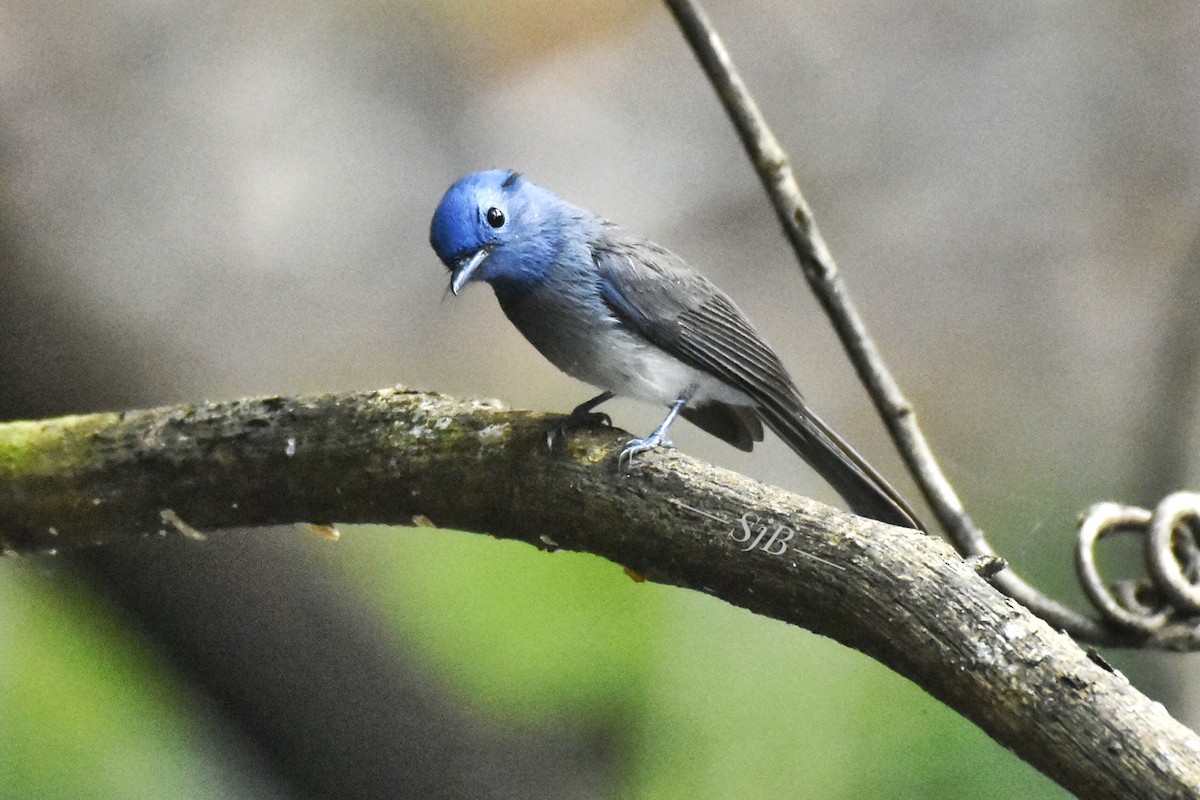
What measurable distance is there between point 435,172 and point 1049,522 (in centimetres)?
219

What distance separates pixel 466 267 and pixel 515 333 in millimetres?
1657

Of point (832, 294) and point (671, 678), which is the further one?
point (671, 678)

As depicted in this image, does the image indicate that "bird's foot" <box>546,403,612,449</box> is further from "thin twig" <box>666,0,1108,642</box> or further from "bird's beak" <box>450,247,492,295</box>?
"thin twig" <box>666,0,1108,642</box>

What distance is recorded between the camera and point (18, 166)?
3258 millimetres

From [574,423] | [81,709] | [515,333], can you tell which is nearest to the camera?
[574,423]

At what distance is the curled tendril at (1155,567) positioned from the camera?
197 centimetres

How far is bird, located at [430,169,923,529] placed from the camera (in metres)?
1.96

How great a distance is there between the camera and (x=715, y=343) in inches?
79.6

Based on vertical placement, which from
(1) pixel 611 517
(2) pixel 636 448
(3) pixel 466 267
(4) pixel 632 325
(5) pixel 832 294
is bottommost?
(1) pixel 611 517

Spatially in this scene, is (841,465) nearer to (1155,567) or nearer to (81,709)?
(1155,567)

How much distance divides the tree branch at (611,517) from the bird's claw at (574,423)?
31mm

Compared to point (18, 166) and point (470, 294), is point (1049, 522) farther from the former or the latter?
point (18, 166)

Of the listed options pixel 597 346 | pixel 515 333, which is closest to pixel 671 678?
pixel 515 333

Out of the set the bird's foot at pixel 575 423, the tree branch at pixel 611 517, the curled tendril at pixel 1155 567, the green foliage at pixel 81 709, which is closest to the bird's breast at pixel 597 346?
the bird's foot at pixel 575 423
